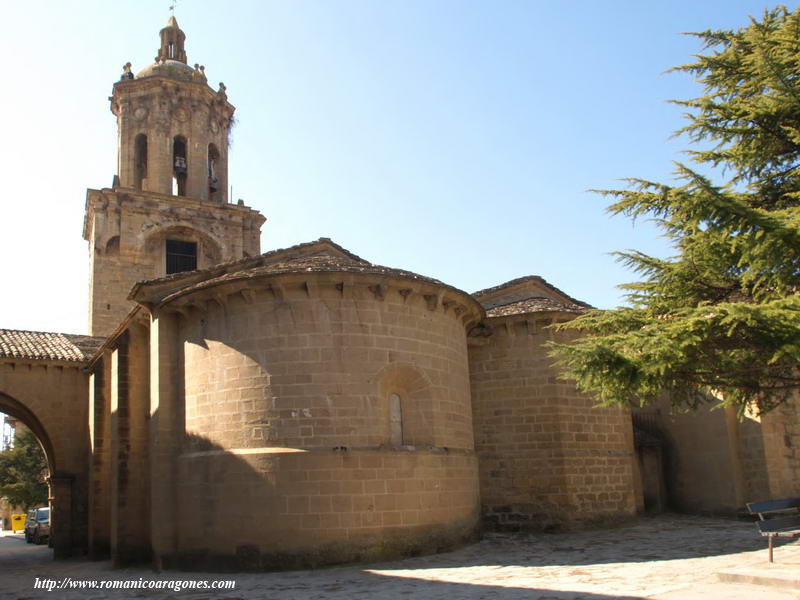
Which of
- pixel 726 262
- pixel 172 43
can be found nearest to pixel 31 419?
pixel 172 43

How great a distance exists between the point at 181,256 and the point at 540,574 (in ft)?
67.8

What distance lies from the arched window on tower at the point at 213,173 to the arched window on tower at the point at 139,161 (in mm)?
2381

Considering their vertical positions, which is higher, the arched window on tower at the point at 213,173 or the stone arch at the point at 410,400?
the arched window on tower at the point at 213,173

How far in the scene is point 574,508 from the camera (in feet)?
54.1

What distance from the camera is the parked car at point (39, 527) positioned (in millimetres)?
27656

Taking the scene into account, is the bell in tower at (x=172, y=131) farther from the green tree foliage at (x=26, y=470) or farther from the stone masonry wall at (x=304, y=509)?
the green tree foliage at (x=26, y=470)

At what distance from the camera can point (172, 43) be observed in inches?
1193

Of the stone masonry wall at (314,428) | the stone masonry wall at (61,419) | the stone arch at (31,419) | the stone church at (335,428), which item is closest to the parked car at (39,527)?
the stone arch at (31,419)

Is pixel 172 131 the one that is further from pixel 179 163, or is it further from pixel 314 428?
pixel 314 428

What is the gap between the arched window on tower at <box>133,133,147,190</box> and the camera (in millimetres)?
27464

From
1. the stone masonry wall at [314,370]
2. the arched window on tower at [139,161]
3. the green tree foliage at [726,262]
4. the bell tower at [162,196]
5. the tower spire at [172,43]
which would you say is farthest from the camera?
the tower spire at [172,43]

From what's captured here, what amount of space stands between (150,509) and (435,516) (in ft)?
19.3

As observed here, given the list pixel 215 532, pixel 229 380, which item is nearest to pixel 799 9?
pixel 229 380

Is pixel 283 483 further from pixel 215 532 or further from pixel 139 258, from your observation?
pixel 139 258
